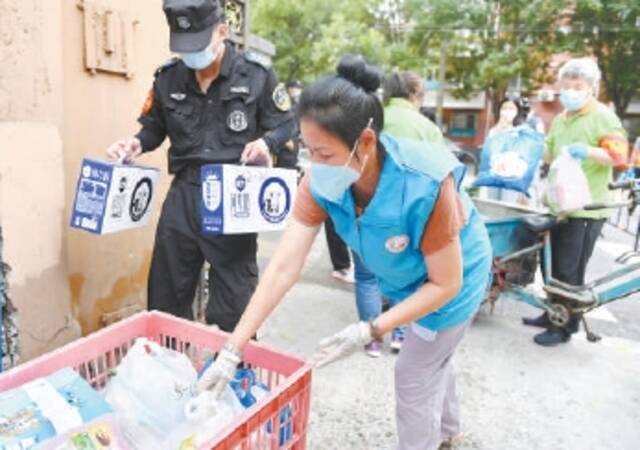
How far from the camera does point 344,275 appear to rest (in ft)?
14.9

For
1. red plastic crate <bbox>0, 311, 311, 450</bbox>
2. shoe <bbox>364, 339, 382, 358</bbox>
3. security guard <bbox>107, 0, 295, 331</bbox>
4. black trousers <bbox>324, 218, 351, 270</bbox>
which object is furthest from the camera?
black trousers <bbox>324, 218, 351, 270</bbox>

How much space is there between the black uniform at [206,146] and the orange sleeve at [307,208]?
2.00ft

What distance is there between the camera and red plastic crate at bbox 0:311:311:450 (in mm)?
1272

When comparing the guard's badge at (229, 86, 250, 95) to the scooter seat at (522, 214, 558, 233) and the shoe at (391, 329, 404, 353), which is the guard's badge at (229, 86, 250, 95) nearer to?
the shoe at (391, 329, 404, 353)

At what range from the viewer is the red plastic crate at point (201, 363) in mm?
1272

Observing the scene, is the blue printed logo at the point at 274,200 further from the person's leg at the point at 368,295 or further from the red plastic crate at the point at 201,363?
the person's leg at the point at 368,295

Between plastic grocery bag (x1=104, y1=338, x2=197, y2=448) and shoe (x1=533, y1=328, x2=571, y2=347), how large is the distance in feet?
8.16

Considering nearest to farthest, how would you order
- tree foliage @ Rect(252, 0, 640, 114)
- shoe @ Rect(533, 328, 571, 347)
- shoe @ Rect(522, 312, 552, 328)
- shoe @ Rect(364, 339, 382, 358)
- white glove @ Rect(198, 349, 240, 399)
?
1. white glove @ Rect(198, 349, 240, 399)
2. shoe @ Rect(364, 339, 382, 358)
3. shoe @ Rect(533, 328, 571, 347)
4. shoe @ Rect(522, 312, 552, 328)
5. tree foliage @ Rect(252, 0, 640, 114)

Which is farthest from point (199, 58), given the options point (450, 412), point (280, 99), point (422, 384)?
point (450, 412)

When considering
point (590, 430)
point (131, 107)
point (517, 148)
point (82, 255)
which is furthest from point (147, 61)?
point (590, 430)

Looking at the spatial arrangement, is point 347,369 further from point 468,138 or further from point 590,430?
point 468,138

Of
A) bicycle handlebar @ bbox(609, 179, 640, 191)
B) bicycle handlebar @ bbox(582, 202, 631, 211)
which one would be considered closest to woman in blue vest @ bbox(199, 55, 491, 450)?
bicycle handlebar @ bbox(582, 202, 631, 211)

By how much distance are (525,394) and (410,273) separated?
1610 mm

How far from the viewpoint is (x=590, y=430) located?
2467 millimetres
